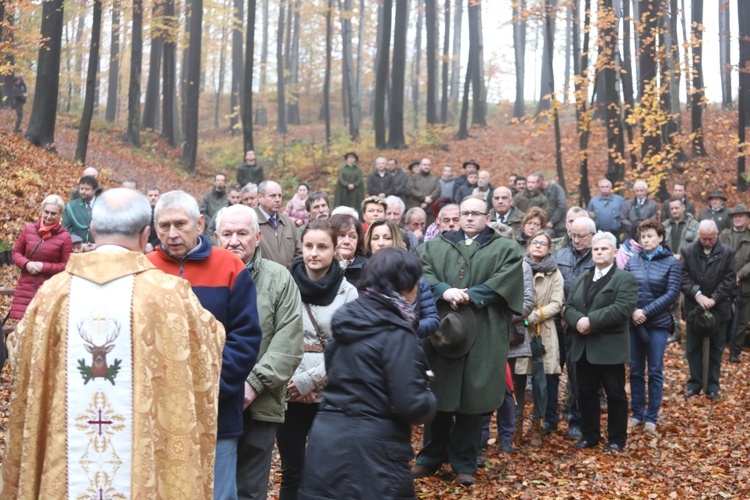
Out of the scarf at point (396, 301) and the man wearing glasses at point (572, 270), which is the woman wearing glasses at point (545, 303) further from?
the scarf at point (396, 301)

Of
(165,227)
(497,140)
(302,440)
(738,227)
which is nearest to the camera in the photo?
(165,227)

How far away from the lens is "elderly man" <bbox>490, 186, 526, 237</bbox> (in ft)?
38.3

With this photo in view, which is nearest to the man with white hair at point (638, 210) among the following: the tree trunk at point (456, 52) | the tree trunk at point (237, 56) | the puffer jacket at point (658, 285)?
the puffer jacket at point (658, 285)

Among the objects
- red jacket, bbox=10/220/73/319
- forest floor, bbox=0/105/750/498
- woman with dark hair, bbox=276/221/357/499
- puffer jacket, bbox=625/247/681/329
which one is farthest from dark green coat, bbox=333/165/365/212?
woman with dark hair, bbox=276/221/357/499

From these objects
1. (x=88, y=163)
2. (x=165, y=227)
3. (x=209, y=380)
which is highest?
(x=88, y=163)

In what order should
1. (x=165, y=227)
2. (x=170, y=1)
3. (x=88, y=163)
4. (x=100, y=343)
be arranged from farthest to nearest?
1. (x=170, y=1)
2. (x=88, y=163)
3. (x=165, y=227)
4. (x=100, y=343)

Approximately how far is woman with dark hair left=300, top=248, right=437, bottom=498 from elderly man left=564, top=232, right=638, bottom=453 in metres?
4.58

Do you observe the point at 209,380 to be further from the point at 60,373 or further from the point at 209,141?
the point at 209,141

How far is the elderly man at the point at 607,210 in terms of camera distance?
16391 mm

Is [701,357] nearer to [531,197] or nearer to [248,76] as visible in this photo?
[531,197]

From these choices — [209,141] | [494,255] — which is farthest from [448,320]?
[209,141]

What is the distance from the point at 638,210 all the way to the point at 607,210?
22.9 inches

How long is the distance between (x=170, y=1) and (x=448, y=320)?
26.1 m

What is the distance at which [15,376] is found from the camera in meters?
3.70
